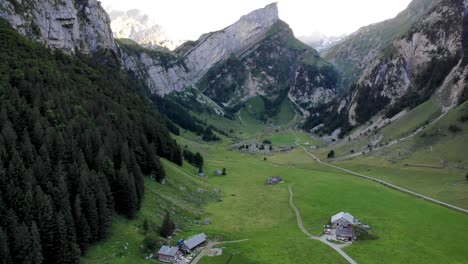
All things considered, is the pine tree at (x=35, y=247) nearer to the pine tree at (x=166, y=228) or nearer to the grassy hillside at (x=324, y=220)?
the pine tree at (x=166, y=228)

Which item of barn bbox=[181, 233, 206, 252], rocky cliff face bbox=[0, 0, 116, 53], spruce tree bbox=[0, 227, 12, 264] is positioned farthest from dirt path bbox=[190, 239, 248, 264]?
rocky cliff face bbox=[0, 0, 116, 53]

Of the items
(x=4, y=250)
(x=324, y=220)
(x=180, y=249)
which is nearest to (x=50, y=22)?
(x=180, y=249)

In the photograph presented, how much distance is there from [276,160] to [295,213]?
97.9m

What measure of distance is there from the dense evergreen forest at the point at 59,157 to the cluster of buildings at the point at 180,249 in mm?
11175

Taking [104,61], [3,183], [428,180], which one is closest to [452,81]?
[428,180]

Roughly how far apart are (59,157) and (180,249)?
93.0 ft

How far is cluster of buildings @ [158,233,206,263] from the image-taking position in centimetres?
6856

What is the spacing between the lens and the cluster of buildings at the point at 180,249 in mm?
68562

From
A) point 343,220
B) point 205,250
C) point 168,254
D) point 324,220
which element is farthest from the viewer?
point 324,220

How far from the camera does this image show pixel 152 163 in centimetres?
10612

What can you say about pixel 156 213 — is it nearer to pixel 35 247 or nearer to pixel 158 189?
pixel 158 189

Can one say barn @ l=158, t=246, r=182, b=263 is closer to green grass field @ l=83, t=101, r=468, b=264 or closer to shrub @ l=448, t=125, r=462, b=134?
green grass field @ l=83, t=101, r=468, b=264

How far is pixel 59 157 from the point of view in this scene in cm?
7500

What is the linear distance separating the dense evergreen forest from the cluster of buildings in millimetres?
11175
